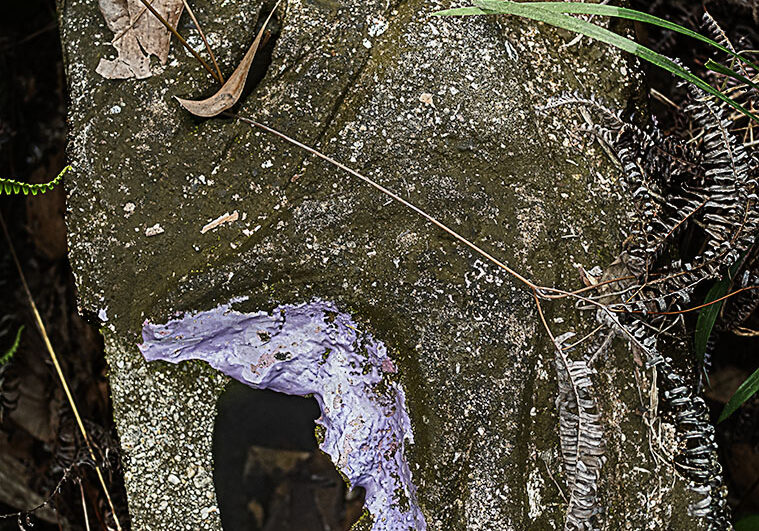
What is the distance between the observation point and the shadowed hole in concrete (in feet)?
5.59

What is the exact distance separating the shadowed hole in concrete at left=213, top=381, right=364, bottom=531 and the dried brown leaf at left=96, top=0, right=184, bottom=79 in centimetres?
85

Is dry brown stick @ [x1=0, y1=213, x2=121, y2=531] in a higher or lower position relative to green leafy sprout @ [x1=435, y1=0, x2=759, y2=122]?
lower

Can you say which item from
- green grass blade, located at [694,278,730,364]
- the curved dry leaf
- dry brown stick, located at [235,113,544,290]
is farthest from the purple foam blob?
green grass blade, located at [694,278,730,364]

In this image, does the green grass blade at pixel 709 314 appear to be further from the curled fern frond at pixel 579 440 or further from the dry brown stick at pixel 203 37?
the dry brown stick at pixel 203 37

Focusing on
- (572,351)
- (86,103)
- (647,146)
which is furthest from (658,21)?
(86,103)

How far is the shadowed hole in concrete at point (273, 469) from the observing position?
5.59 feet

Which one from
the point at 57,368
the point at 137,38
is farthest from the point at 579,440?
the point at 57,368

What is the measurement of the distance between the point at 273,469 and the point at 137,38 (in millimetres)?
1457

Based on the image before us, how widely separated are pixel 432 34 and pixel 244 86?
0.49 metres

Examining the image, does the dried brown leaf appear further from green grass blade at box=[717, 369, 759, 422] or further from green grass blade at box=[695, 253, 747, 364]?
green grass blade at box=[717, 369, 759, 422]

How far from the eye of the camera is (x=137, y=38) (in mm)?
1636

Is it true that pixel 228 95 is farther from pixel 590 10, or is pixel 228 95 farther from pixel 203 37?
pixel 590 10

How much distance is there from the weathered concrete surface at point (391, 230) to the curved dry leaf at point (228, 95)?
4 cm

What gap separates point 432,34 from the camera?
1610 millimetres
